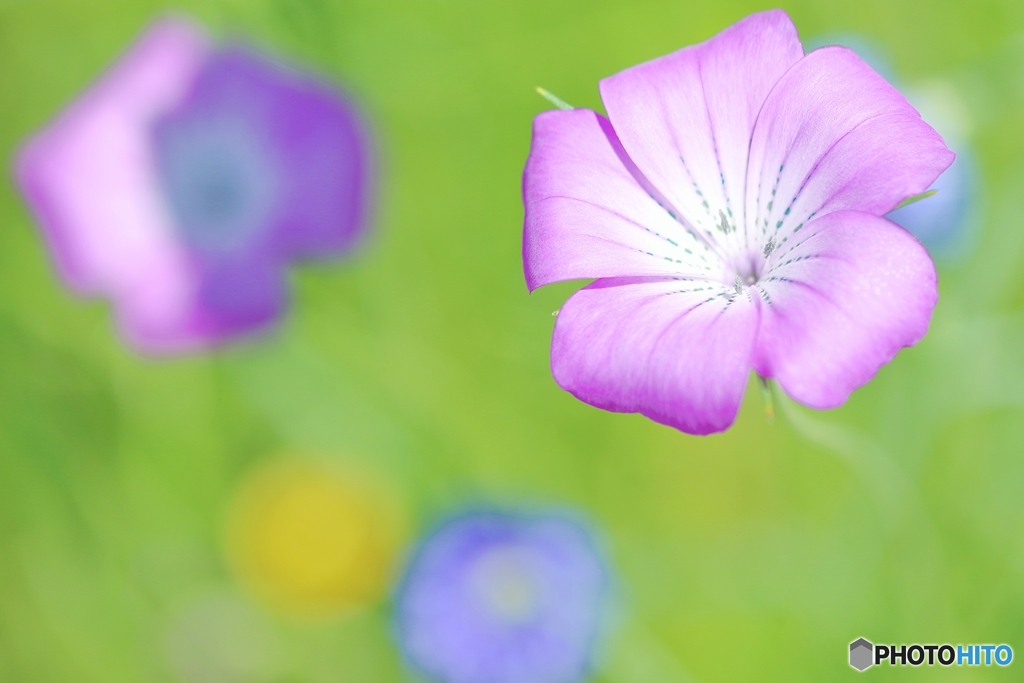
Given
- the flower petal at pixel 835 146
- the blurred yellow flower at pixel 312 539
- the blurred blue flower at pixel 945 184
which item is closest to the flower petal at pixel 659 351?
the flower petal at pixel 835 146

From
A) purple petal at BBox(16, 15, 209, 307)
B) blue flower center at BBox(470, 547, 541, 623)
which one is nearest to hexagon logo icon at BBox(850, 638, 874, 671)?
blue flower center at BBox(470, 547, 541, 623)

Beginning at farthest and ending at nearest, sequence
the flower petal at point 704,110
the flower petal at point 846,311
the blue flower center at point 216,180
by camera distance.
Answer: the blue flower center at point 216,180
the flower petal at point 704,110
the flower petal at point 846,311

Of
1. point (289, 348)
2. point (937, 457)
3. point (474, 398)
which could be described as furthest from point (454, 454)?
point (937, 457)

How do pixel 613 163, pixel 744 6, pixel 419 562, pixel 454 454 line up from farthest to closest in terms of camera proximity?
pixel 744 6
pixel 454 454
pixel 419 562
pixel 613 163

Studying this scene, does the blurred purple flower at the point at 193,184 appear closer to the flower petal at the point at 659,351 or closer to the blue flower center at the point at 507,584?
the blue flower center at the point at 507,584

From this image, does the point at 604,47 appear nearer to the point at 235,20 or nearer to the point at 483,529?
the point at 235,20

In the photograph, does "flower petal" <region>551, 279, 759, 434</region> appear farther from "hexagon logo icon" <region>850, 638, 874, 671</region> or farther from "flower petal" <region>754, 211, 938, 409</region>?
"hexagon logo icon" <region>850, 638, 874, 671</region>
